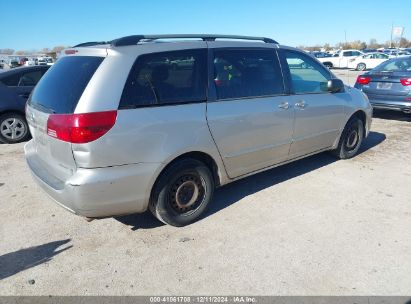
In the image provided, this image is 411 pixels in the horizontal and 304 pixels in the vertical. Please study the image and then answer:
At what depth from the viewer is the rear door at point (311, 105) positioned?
14.1 feet

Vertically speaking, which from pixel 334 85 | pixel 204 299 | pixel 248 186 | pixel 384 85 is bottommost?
pixel 204 299

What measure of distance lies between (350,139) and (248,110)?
2590mm

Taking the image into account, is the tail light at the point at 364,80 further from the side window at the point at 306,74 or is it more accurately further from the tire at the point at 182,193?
the tire at the point at 182,193

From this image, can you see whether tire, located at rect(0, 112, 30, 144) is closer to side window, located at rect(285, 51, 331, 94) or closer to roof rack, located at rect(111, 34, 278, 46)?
roof rack, located at rect(111, 34, 278, 46)

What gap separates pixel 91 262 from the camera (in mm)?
2949

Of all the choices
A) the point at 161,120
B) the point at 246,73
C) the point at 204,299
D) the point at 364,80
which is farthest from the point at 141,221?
the point at 364,80

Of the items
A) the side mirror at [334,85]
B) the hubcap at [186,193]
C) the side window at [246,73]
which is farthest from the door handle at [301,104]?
the hubcap at [186,193]

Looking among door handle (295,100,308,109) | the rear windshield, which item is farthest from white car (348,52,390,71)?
the rear windshield

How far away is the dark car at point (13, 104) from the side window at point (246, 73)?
5065mm

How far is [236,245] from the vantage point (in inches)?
124

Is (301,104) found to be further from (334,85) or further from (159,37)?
(159,37)

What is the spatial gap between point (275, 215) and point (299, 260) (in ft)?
2.68

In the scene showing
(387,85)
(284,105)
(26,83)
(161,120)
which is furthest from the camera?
(387,85)

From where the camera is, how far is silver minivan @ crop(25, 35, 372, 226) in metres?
2.78
